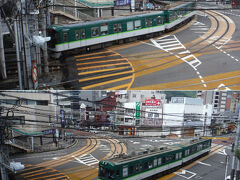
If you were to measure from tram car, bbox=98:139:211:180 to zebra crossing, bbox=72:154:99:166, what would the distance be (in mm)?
A: 6138

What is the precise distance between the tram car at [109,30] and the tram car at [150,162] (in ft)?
38.9

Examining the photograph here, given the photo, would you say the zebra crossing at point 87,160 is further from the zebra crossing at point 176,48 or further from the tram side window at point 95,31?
the zebra crossing at point 176,48

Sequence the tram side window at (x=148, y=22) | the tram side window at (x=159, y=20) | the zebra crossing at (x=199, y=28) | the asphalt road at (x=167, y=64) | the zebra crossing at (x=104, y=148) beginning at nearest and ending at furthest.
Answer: the asphalt road at (x=167, y=64) → the zebra crossing at (x=104, y=148) → the tram side window at (x=148, y=22) → the tram side window at (x=159, y=20) → the zebra crossing at (x=199, y=28)

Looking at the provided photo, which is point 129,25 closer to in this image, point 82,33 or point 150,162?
point 82,33

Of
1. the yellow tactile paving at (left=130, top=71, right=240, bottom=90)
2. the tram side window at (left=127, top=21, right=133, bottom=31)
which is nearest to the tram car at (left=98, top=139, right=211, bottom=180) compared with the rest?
the yellow tactile paving at (left=130, top=71, right=240, bottom=90)

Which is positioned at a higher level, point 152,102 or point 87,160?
point 152,102

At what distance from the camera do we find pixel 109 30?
2711 cm

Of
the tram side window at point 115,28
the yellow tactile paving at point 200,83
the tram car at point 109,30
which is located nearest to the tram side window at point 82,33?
the tram car at point 109,30

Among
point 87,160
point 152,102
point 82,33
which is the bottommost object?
point 87,160

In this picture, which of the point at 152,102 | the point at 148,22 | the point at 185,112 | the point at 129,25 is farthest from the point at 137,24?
the point at 185,112

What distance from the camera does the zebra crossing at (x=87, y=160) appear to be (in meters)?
22.3

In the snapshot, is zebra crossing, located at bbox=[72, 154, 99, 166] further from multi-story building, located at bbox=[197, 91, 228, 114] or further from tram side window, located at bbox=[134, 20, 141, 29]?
multi-story building, located at bbox=[197, 91, 228, 114]

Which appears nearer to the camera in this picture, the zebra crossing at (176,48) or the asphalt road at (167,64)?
the asphalt road at (167,64)

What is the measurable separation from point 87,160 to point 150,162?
765cm
